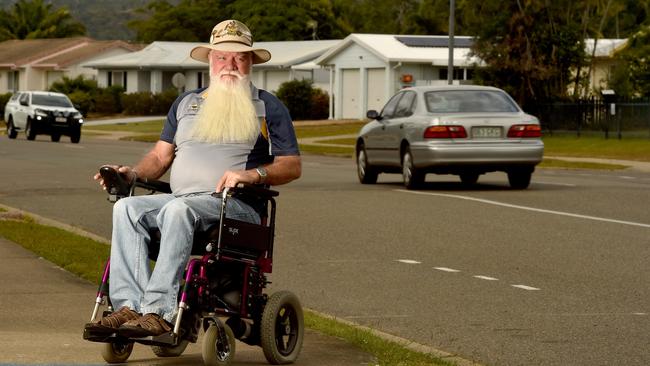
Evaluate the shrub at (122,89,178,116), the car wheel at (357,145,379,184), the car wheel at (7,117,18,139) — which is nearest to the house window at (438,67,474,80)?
the shrub at (122,89,178,116)

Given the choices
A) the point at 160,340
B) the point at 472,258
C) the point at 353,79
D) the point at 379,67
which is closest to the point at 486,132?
the point at 472,258

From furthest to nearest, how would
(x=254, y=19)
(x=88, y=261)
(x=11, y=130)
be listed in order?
(x=254, y=19) → (x=11, y=130) → (x=88, y=261)

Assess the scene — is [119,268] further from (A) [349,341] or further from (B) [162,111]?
(B) [162,111]

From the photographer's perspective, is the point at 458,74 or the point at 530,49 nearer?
the point at 530,49

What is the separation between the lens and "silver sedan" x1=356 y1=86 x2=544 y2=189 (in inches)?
820

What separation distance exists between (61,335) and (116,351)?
967mm

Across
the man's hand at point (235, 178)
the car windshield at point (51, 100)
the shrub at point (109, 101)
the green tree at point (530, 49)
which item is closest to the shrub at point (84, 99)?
the shrub at point (109, 101)

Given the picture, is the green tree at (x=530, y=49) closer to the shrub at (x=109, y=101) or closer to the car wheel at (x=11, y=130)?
the car wheel at (x=11, y=130)

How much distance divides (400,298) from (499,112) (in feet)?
36.3

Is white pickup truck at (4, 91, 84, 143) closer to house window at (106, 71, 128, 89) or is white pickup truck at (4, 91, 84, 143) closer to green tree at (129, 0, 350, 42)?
house window at (106, 71, 128, 89)

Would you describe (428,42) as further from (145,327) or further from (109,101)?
(145,327)

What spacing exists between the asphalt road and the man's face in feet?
6.66

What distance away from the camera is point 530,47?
46969mm

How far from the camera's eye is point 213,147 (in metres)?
7.47
